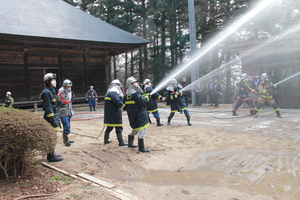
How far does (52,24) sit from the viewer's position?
16.5 m

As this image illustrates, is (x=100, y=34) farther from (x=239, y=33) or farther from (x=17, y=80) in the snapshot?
(x=239, y=33)

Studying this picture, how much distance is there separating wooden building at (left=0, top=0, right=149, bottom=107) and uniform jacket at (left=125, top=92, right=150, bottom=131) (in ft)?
36.6

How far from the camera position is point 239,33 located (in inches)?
829

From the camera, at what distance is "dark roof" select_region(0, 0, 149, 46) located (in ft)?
47.3

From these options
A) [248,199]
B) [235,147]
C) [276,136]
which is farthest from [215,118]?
[248,199]

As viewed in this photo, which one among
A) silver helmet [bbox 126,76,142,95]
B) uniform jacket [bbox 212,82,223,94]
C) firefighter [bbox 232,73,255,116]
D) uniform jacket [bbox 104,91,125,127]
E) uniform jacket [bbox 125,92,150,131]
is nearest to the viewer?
uniform jacket [bbox 125,92,150,131]

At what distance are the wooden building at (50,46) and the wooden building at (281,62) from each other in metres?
8.70

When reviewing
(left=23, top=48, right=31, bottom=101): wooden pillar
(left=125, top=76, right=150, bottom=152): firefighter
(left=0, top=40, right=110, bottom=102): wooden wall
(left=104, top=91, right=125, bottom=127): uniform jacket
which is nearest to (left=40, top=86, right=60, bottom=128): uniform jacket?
(left=104, top=91, right=125, bottom=127): uniform jacket

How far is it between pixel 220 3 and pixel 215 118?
11698 mm

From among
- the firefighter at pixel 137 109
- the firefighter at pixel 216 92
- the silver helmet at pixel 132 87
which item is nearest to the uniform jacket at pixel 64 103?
the firefighter at pixel 137 109

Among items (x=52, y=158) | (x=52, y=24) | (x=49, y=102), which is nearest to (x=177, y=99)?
(x=49, y=102)

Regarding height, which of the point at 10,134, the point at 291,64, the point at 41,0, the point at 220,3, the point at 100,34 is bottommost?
the point at 10,134

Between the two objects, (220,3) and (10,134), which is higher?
(220,3)

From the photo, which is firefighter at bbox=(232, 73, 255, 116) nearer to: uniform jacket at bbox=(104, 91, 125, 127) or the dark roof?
uniform jacket at bbox=(104, 91, 125, 127)
